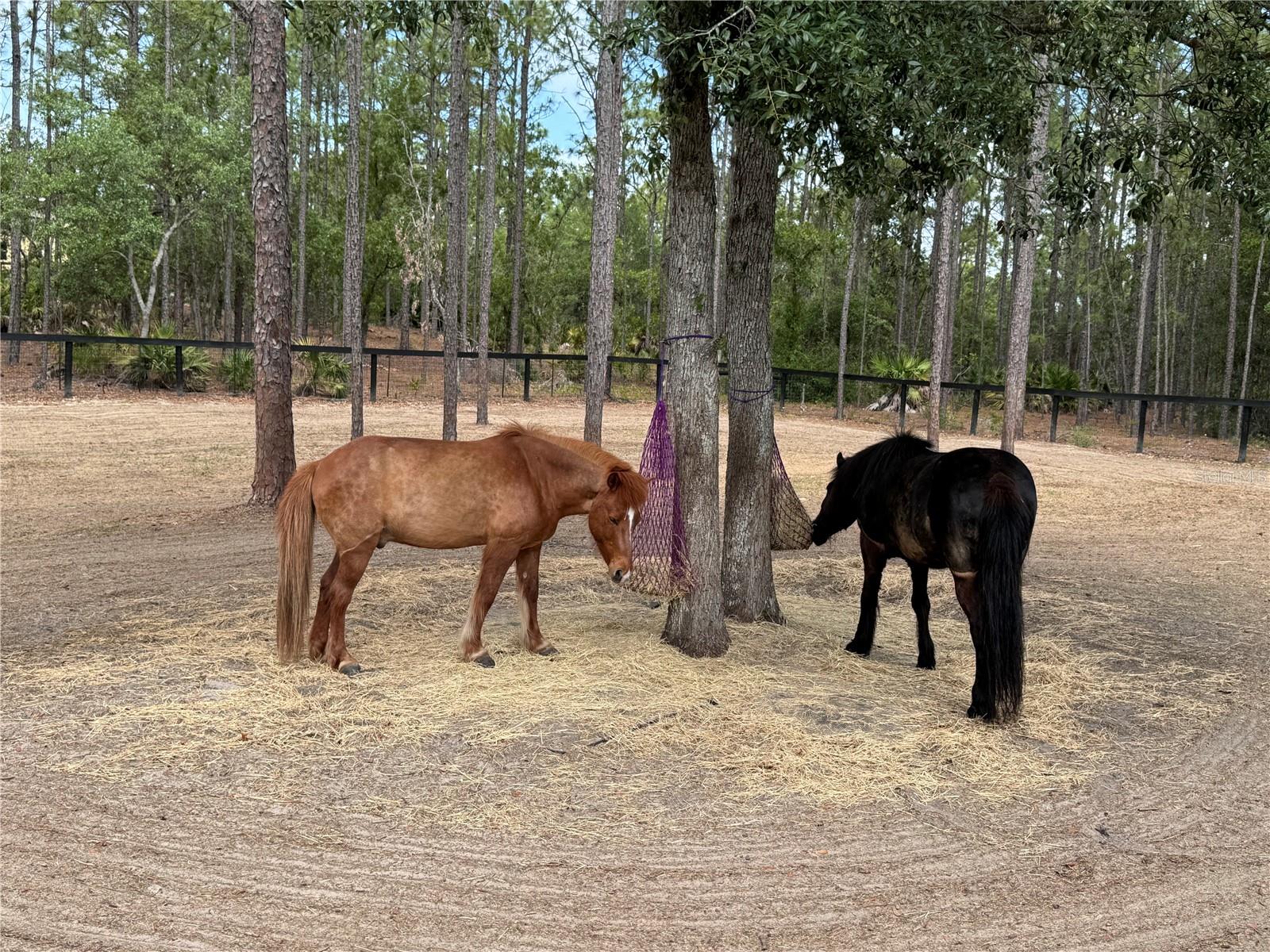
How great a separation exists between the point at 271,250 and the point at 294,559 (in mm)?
5994

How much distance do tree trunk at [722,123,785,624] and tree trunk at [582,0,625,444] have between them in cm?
632

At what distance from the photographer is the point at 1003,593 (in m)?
4.97

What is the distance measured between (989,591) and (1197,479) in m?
14.4

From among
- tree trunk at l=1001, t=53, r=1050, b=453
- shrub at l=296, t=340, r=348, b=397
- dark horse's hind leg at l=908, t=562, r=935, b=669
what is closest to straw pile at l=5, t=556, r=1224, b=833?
dark horse's hind leg at l=908, t=562, r=935, b=669

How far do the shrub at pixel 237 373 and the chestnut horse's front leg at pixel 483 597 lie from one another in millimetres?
19171

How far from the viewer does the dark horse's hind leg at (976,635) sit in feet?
16.8

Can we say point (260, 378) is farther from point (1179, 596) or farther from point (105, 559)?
point (1179, 596)

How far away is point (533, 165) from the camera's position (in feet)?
124

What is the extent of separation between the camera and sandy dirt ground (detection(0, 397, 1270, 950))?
3137mm

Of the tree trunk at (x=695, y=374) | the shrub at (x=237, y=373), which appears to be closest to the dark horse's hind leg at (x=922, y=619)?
the tree trunk at (x=695, y=374)

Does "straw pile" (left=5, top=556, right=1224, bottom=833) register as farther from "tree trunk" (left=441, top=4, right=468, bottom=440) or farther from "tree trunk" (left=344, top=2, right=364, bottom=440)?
"tree trunk" (left=441, top=4, right=468, bottom=440)

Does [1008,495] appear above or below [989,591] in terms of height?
above

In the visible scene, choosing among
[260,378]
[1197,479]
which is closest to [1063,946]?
[260,378]

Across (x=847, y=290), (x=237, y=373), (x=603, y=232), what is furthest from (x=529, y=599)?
(x=847, y=290)
